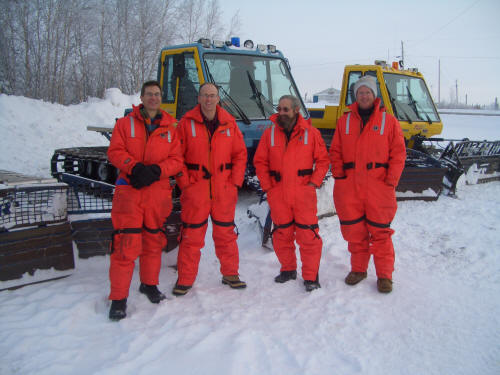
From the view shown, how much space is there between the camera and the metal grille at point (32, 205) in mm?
3359

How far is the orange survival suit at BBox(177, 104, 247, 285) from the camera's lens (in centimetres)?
332

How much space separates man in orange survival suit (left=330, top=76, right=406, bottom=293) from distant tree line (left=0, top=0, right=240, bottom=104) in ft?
65.6

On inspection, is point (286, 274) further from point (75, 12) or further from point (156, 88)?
point (75, 12)

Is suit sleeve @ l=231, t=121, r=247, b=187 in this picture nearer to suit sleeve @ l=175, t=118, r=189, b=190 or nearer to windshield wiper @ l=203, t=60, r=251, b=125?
suit sleeve @ l=175, t=118, r=189, b=190

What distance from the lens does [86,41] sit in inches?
872

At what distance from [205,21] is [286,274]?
25930 mm

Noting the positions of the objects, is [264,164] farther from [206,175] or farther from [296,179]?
[206,175]

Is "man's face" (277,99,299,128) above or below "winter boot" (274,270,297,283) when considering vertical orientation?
above

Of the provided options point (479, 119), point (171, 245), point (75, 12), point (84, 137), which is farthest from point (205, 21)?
point (171, 245)

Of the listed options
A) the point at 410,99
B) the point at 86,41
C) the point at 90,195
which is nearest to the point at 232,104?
the point at 90,195

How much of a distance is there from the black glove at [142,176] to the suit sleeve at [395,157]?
1.97 metres

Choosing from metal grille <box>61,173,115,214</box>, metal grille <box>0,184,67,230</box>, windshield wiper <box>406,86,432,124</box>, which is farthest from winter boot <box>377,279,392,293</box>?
windshield wiper <box>406,86,432,124</box>

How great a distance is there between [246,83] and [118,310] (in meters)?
4.08

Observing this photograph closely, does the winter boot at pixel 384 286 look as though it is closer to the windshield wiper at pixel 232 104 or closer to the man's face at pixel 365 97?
the man's face at pixel 365 97
